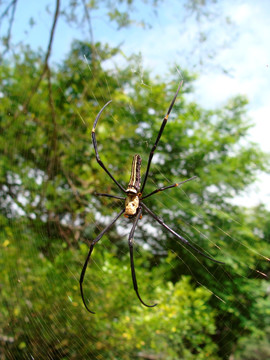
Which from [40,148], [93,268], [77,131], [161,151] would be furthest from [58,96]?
[93,268]

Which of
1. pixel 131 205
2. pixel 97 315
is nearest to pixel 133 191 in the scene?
pixel 131 205

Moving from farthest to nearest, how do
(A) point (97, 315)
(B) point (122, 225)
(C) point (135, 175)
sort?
(A) point (97, 315) → (B) point (122, 225) → (C) point (135, 175)

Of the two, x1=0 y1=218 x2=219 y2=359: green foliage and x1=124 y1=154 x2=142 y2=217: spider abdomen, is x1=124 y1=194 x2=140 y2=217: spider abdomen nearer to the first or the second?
x1=124 y1=154 x2=142 y2=217: spider abdomen

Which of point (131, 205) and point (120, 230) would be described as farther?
point (120, 230)

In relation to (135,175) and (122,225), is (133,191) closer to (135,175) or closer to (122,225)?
(135,175)

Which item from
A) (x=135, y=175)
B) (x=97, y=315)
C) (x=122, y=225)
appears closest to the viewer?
(x=135, y=175)

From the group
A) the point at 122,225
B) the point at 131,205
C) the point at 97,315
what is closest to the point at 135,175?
the point at 131,205

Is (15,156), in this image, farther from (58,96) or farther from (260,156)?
(260,156)

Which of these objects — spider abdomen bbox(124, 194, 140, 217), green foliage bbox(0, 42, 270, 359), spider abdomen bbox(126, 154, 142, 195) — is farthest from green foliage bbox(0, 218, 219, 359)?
spider abdomen bbox(126, 154, 142, 195)

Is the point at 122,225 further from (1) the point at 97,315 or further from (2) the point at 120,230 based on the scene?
(1) the point at 97,315

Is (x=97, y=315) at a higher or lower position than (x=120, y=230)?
lower
